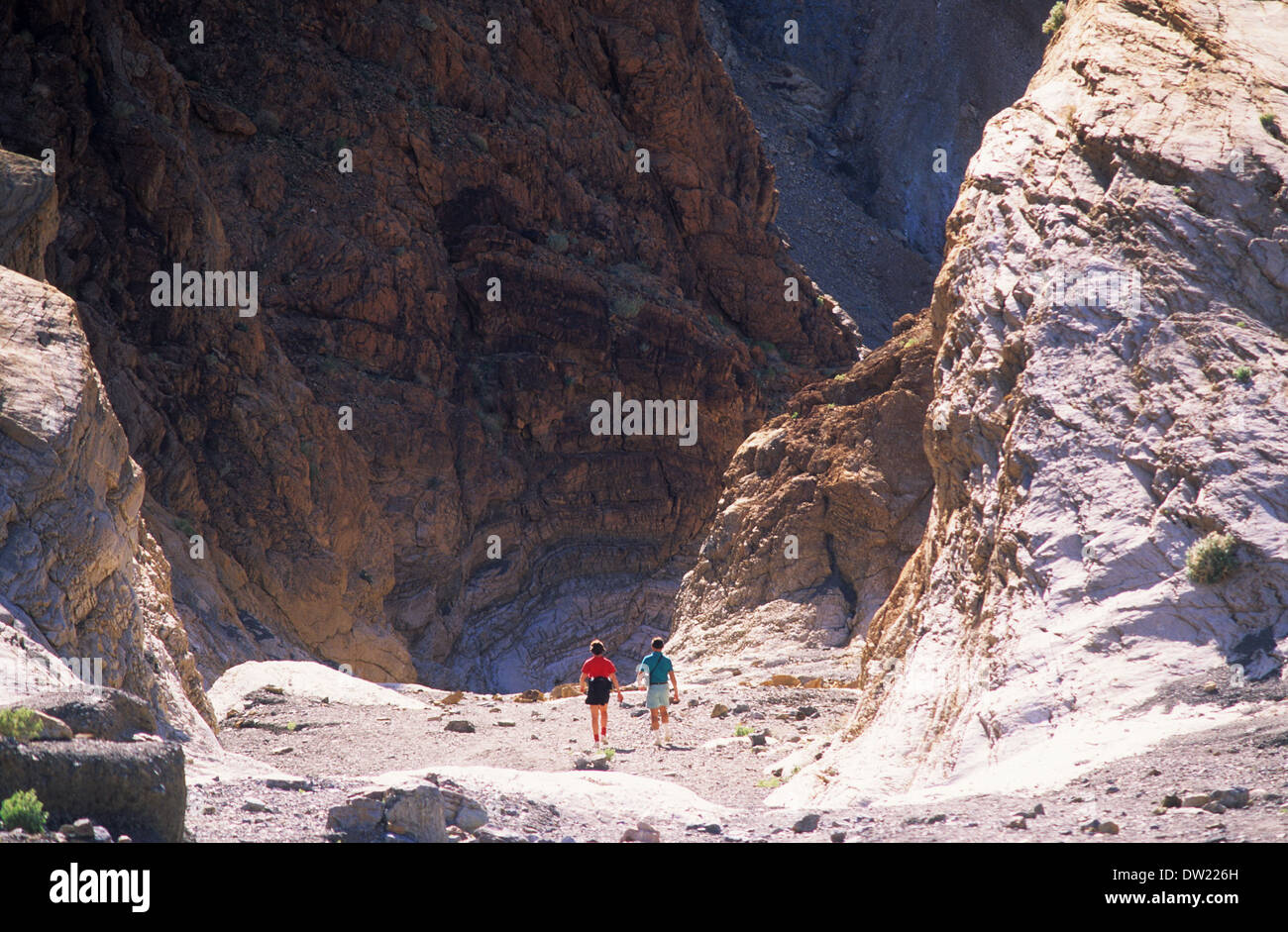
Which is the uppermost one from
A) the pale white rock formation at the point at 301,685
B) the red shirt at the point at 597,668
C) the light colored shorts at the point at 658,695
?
the red shirt at the point at 597,668

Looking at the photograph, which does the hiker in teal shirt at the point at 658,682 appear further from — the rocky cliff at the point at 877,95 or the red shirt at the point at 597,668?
the rocky cliff at the point at 877,95

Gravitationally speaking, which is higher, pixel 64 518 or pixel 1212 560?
pixel 64 518

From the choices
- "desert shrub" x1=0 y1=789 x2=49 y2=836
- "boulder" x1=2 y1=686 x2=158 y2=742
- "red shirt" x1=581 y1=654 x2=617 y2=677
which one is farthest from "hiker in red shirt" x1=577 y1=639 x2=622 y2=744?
"desert shrub" x1=0 y1=789 x2=49 y2=836

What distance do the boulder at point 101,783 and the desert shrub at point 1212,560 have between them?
7234mm

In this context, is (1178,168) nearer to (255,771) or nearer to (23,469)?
(255,771)

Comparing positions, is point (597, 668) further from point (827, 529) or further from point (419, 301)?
point (419, 301)

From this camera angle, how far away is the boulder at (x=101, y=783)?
6004 mm

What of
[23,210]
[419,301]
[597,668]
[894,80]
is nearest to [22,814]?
[597,668]

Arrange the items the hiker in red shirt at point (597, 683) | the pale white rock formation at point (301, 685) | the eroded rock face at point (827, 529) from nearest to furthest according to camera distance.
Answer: the hiker in red shirt at point (597, 683)
the pale white rock formation at point (301, 685)
the eroded rock face at point (827, 529)

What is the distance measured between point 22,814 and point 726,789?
7.86m

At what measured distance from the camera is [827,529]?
74.3 ft

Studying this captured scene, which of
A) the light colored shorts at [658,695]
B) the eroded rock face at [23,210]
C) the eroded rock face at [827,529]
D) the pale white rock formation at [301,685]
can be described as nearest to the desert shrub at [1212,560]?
the light colored shorts at [658,695]

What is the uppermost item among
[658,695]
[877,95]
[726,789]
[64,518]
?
[877,95]

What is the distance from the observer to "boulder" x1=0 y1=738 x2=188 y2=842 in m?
6.00
